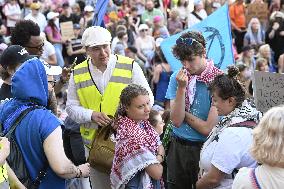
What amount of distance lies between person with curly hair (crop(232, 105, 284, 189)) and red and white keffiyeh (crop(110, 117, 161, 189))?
135cm

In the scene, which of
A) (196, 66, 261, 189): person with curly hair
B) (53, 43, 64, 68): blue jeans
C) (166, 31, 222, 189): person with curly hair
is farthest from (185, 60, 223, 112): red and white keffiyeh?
(53, 43, 64, 68): blue jeans

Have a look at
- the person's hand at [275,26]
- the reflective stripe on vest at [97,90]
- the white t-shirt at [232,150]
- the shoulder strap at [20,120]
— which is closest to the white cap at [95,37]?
the reflective stripe on vest at [97,90]

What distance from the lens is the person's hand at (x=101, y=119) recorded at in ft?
17.7

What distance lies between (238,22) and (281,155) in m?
13.7

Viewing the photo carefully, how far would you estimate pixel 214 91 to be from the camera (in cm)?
460

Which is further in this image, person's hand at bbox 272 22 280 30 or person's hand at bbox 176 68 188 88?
person's hand at bbox 272 22 280 30

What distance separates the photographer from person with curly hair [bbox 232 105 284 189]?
3455 mm

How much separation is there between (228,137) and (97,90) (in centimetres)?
172

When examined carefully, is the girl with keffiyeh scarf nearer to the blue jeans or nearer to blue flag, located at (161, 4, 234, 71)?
blue flag, located at (161, 4, 234, 71)

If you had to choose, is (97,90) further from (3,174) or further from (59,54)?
(59,54)

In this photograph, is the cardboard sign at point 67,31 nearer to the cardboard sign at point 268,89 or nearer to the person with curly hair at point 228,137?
the cardboard sign at point 268,89

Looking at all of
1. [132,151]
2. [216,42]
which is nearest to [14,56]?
[132,151]

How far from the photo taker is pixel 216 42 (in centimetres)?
635

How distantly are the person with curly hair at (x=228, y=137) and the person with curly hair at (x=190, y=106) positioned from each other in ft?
1.93
